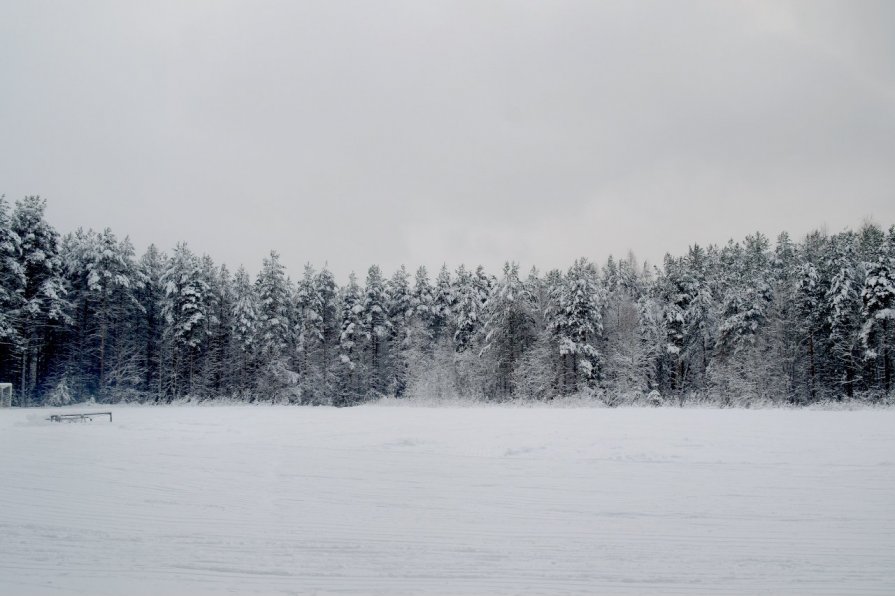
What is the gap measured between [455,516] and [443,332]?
4825 centimetres

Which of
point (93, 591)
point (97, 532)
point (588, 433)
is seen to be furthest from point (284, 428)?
point (93, 591)

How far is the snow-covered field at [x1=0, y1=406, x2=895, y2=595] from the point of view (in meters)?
5.64

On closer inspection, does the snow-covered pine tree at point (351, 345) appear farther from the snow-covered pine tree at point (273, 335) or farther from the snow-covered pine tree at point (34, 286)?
the snow-covered pine tree at point (34, 286)

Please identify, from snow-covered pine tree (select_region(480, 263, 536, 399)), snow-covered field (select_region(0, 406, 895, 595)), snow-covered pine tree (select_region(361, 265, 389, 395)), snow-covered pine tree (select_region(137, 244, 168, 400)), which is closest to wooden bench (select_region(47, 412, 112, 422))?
snow-covered field (select_region(0, 406, 895, 595))

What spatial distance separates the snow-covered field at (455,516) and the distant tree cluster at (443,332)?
28052 millimetres

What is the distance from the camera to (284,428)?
1920cm

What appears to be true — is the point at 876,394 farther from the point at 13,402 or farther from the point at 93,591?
the point at 13,402

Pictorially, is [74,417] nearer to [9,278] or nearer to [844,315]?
[9,278]

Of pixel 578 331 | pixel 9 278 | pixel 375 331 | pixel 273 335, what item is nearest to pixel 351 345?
pixel 375 331

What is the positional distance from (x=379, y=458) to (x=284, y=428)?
7.88 m

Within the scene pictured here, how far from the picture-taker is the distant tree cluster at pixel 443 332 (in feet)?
126

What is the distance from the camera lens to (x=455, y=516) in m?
7.82

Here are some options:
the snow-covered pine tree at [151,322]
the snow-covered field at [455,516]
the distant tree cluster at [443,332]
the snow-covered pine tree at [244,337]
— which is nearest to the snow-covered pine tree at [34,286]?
the distant tree cluster at [443,332]

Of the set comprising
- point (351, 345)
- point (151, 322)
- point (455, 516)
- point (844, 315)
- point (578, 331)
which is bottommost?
point (455, 516)
